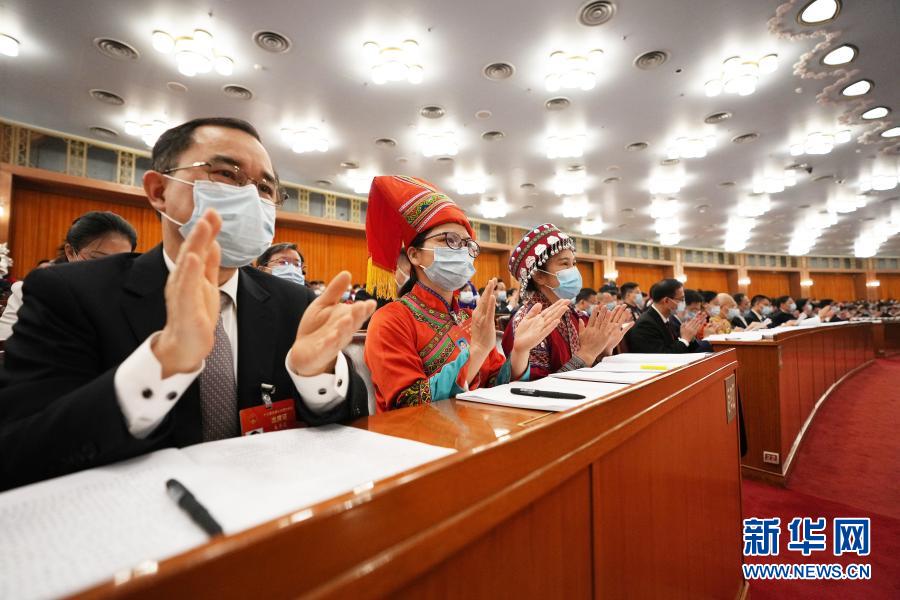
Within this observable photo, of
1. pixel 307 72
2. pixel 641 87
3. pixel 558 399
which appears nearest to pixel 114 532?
pixel 558 399

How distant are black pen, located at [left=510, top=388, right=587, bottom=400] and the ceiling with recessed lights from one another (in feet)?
14.2

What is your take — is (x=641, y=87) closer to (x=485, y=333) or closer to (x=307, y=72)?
(x=307, y=72)

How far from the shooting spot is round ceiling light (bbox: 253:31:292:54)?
14.5ft

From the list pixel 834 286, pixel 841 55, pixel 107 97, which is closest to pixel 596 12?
pixel 841 55

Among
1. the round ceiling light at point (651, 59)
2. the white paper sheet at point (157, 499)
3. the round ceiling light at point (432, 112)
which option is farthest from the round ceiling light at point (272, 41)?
the white paper sheet at point (157, 499)

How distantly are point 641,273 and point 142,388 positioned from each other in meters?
18.7

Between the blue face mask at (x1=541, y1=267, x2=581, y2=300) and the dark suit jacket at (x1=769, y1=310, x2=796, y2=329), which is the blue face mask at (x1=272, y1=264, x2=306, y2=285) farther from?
the dark suit jacket at (x1=769, y1=310, x2=796, y2=329)

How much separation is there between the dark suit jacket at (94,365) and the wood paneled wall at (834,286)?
26.4 m

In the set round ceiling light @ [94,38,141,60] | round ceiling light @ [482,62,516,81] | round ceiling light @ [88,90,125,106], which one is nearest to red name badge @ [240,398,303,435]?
round ceiling light @ [482,62,516,81]

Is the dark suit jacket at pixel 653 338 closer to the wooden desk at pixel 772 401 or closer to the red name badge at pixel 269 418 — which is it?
the wooden desk at pixel 772 401

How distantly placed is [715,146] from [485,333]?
8.53 meters

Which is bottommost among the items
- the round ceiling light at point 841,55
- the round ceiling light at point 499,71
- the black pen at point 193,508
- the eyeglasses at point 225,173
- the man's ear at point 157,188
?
the black pen at point 193,508

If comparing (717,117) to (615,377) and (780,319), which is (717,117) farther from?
(615,377)

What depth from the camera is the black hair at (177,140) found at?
3.84 feet
